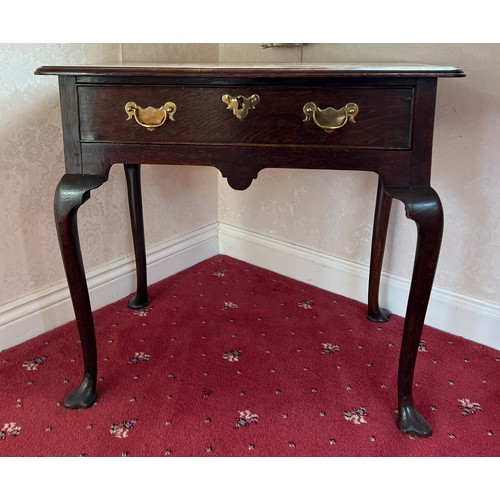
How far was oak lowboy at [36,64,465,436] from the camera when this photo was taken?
1002mm

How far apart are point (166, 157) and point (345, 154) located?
0.35 meters

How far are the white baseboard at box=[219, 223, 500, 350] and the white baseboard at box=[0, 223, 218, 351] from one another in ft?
0.45

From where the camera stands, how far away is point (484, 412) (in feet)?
4.07

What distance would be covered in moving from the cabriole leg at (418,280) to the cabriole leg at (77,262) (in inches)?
23.8

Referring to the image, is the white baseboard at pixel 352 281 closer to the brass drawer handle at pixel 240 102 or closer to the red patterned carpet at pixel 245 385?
the red patterned carpet at pixel 245 385

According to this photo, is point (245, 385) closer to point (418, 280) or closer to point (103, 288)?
point (418, 280)

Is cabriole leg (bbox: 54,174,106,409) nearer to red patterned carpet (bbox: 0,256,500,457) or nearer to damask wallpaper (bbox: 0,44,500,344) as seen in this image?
red patterned carpet (bbox: 0,256,500,457)

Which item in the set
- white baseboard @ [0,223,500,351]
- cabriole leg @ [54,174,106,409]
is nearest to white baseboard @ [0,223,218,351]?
white baseboard @ [0,223,500,351]

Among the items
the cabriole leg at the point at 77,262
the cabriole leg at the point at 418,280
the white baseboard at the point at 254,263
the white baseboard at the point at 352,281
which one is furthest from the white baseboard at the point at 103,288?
the cabriole leg at the point at 418,280

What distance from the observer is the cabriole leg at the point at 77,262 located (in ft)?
3.61

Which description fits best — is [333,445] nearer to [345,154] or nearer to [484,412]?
[484,412]

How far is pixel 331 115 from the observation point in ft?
3.34

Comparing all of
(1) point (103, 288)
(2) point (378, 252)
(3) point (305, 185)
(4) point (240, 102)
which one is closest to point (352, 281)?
(2) point (378, 252)

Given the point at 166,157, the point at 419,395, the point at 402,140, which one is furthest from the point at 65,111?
the point at 419,395
